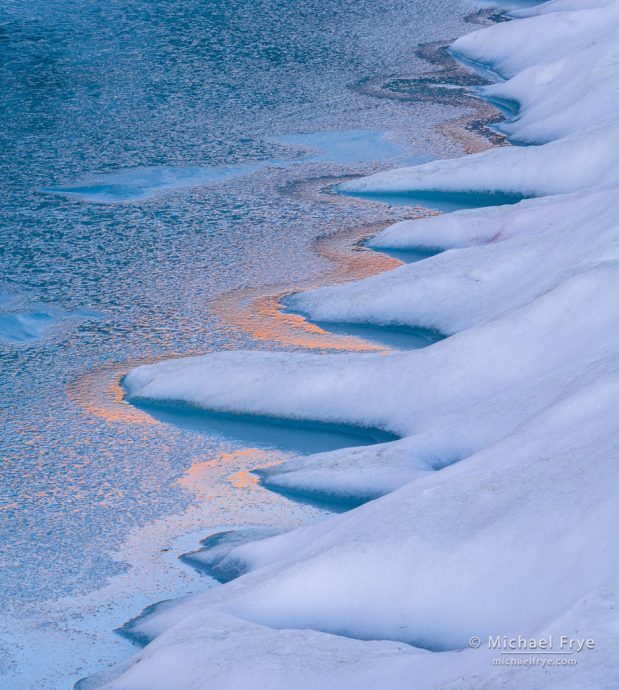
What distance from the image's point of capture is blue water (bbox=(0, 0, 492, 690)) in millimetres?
2982

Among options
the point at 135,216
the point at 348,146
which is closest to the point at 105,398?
the point at 135,216

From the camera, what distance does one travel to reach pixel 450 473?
255 cm

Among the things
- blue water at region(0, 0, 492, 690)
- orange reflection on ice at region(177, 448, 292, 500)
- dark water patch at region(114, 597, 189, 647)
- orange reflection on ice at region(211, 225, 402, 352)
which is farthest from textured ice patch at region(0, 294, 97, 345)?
dark water patch at region(114, 597, 189, 647)

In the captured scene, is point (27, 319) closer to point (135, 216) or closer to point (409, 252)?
point (135, 216)

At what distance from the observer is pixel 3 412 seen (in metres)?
3.64

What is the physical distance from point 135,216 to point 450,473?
3.29 meters

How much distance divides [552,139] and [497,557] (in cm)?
431

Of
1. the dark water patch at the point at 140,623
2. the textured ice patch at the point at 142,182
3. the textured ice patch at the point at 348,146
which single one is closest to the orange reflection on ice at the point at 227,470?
the dark water patch at the point at 140,623

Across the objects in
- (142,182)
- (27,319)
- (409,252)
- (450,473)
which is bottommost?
(27,319)

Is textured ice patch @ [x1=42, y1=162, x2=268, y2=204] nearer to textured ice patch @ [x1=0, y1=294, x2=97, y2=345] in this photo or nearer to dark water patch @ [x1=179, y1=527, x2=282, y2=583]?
textured ice patch @ [x1=0, y1=294, x2=97, y2=345]

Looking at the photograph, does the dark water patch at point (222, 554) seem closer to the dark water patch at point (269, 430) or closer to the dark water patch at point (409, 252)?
the dark water patch at point (269, 430)

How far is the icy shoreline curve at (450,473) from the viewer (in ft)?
6.55

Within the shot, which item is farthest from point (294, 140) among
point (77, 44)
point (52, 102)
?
point (77, 44)

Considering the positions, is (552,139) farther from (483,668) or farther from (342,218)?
(483,668)
